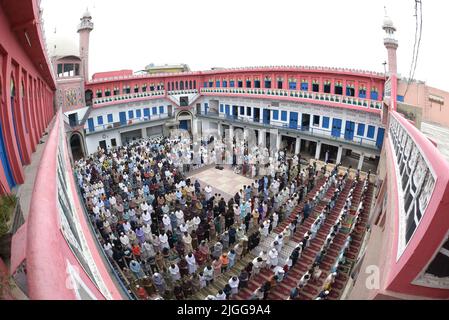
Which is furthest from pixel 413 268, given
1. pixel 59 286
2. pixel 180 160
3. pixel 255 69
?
pixel 255 69

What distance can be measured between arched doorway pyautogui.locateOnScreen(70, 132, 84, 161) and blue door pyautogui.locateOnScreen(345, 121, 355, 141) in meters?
22.2

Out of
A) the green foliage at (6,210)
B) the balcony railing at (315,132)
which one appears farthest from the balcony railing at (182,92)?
the green foliage at (6,210)

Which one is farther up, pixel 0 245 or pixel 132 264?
pixel 0 245

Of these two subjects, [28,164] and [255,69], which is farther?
[255,69]

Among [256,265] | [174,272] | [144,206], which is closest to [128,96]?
[144,206]

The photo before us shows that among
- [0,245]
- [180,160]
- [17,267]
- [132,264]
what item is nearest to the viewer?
[17,267]

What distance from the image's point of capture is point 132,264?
9.35m

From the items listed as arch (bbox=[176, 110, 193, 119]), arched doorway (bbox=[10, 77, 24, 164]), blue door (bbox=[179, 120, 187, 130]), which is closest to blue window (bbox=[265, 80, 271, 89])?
arch (bbox=[176, 110, 193, 119])

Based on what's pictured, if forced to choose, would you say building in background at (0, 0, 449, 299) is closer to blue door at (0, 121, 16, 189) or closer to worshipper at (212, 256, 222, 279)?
blue door at (0, 121, 16, 189)

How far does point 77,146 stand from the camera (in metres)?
25.9

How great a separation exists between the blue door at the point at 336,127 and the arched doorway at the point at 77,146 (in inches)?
842

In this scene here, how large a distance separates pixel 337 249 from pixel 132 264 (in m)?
7.98
